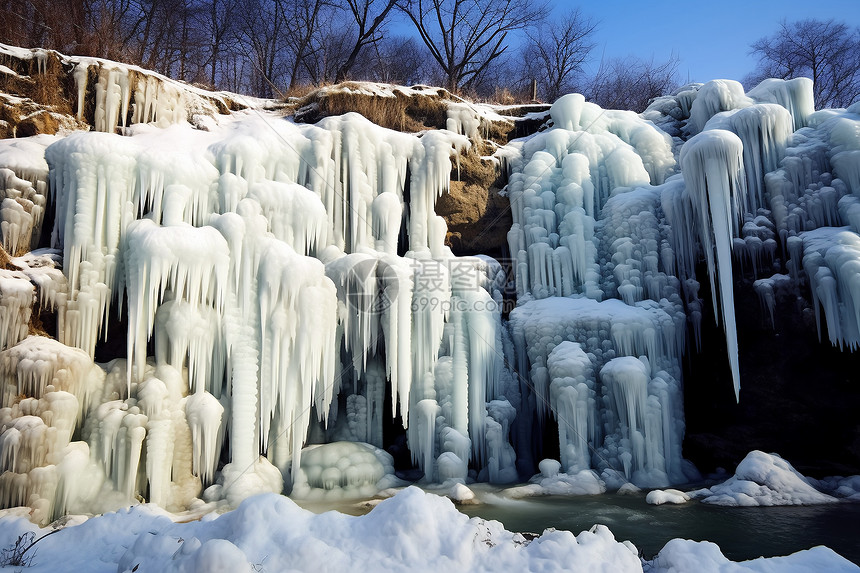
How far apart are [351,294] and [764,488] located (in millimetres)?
5961

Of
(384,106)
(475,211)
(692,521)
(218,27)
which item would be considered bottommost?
(692,521)

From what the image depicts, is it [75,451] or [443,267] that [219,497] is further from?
[443,267]

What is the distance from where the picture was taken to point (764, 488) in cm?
678

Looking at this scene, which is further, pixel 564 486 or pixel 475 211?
pixel 475 211

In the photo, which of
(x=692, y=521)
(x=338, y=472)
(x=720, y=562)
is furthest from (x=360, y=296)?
(x=720, y=562)

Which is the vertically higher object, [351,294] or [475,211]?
[475,211]

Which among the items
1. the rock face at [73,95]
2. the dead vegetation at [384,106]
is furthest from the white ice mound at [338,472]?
the dead vegetation at [384,106]

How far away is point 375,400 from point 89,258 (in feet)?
14.5

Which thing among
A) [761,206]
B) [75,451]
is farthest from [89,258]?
[761,206]

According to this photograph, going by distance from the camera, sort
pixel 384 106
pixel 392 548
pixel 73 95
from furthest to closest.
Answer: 1. pixel 384 106
2. pixel 73 95
3. pixel 392 548

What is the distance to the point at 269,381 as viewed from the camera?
23.7 ft

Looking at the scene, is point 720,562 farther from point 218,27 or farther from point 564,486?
point 218,27

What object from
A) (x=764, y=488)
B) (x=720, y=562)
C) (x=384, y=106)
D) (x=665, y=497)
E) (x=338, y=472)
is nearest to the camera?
(x=720, y=562)

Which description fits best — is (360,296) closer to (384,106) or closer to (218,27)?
(384,106)
